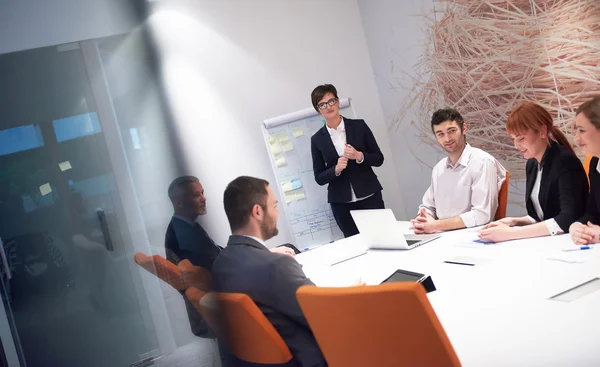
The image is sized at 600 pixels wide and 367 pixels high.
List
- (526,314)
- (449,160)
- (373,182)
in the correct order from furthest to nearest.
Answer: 1. (373,182)
2. (449,160)
3. (526,314)

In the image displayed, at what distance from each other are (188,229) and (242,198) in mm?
396

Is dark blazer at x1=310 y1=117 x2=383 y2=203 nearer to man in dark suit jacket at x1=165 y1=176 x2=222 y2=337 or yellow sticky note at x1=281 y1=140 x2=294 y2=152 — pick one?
yellow sticky note at x1=281 y1=140 x2=294 y2=152

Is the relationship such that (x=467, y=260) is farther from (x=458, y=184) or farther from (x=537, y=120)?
(x=458, y=184)

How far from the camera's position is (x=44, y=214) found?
0.68 metres

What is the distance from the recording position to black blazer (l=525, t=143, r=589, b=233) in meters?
1.99

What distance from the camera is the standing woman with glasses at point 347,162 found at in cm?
370

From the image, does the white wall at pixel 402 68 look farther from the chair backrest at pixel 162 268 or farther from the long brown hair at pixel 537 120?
the chair backrest at pixel 162 268

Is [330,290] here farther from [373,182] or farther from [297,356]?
[373,182]

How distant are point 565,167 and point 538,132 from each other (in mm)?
202

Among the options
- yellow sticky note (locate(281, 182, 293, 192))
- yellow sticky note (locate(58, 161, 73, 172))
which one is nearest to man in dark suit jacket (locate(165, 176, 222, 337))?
yellow sticky note (locate(58, 161, 73, 172))

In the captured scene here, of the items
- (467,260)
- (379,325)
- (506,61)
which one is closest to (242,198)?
(379,325)

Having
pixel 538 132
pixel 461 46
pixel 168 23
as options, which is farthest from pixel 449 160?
pixel 168 23

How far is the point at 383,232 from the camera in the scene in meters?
2.26

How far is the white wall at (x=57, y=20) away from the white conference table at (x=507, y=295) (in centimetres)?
95
